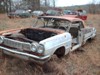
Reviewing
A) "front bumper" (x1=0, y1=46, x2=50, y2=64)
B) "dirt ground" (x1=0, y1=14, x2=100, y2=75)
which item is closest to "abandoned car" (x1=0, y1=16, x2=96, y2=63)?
"front bumper" (x1=0, y1=46, x2=50, y2=64)

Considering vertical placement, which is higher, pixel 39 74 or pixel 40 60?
pixel 40 60

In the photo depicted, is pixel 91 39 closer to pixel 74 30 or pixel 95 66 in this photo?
pixel 74 30

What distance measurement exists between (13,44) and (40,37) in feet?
3.34

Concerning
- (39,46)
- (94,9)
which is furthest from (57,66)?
(94,9)

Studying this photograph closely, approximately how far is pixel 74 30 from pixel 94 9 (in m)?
Answer: 41.0

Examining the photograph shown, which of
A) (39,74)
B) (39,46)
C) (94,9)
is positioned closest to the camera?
(39,46)

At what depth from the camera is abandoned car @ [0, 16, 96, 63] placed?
4.89 metres

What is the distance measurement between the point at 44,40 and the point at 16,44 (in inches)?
Answer: 31.8

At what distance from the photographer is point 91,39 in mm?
9156

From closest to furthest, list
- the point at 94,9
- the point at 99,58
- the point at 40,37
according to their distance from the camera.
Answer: the point at 40,37 < the point at 99,58 < the point at 94,9

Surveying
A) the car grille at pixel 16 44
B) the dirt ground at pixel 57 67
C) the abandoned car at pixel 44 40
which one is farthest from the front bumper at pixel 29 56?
the dirt ground at pixel 57 67

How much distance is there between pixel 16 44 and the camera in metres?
5.18

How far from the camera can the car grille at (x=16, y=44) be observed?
4963mm

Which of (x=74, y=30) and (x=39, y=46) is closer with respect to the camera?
(x=39, y=46)
